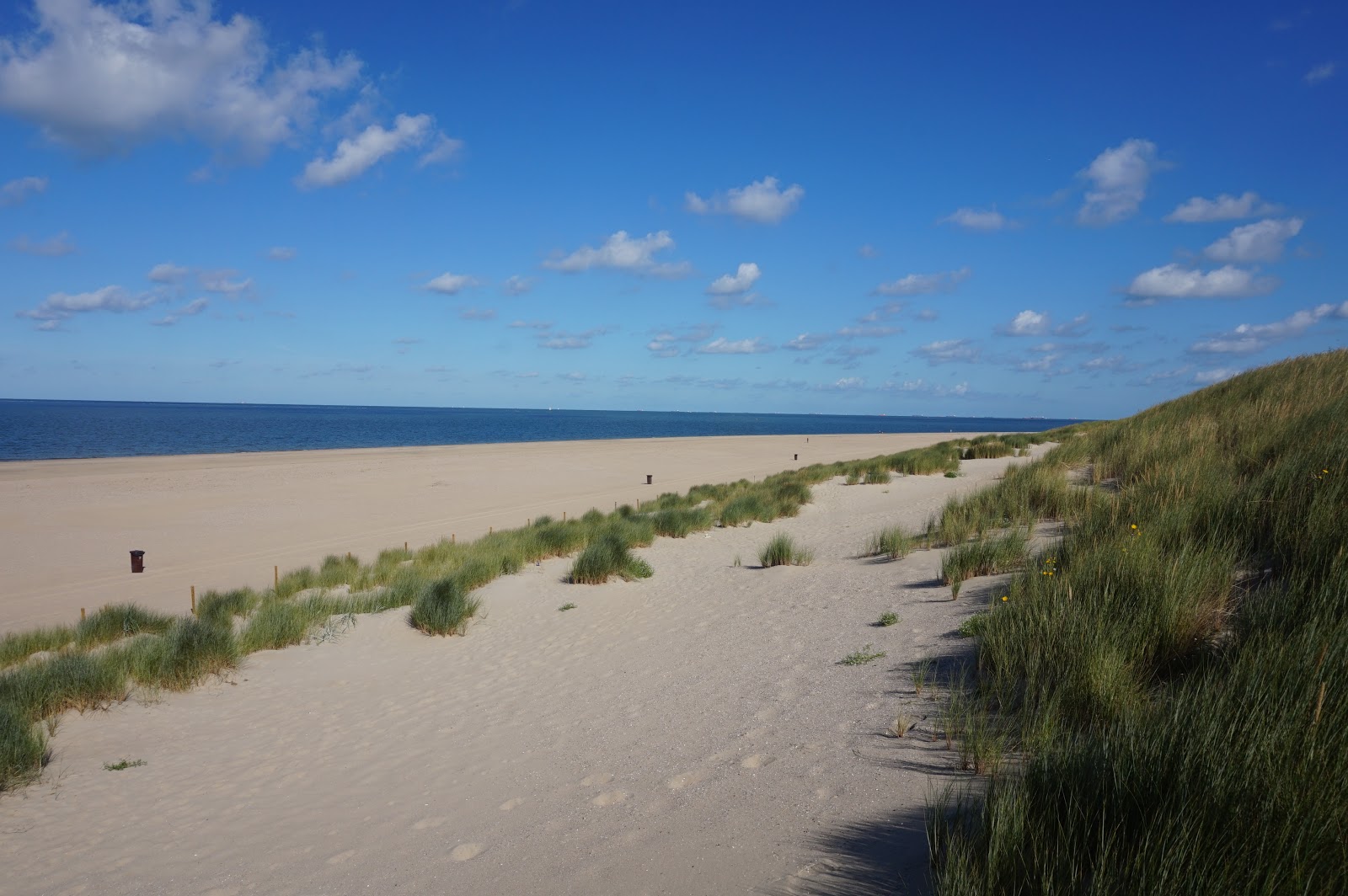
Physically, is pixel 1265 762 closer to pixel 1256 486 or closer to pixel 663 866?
pixel 663 866

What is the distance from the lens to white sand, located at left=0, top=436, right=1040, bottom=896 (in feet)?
12.9

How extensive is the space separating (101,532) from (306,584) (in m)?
11.3

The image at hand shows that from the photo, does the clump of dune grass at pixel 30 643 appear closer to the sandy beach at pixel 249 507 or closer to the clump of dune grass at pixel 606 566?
the sandy beach at pixel 249 507

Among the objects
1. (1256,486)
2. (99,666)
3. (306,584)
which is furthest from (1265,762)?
(306,584)

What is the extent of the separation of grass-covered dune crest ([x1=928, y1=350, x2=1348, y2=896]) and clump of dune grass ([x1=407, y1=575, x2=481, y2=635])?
25.6 ft

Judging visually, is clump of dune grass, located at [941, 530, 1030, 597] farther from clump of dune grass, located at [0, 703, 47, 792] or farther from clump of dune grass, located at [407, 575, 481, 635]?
clump of dune grass, located at [0, 703, 47, 792]

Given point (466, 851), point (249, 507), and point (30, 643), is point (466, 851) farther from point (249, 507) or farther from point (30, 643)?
point (249, 507)

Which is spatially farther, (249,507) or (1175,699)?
(249,507)

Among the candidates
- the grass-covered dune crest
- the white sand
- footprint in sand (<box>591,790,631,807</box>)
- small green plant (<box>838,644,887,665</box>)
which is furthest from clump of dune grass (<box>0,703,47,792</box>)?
the grass-covered dune crest

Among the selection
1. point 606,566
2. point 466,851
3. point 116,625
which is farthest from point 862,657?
point 116,625

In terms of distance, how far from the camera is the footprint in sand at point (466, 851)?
433cm

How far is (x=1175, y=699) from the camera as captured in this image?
3.49m

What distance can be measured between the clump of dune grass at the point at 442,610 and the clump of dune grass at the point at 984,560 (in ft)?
22.6

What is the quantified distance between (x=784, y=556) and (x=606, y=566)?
3.21 metres
